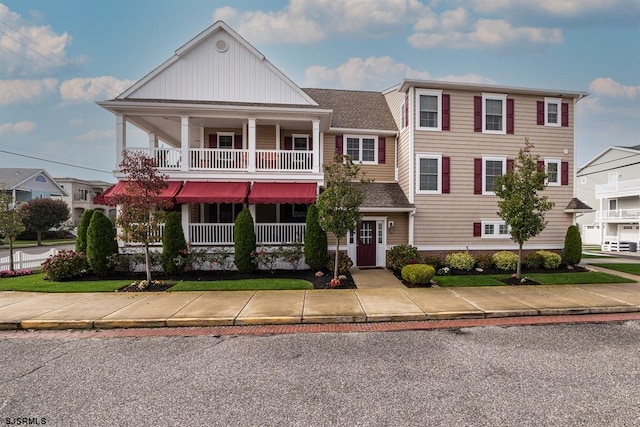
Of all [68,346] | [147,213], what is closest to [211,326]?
[68,346]

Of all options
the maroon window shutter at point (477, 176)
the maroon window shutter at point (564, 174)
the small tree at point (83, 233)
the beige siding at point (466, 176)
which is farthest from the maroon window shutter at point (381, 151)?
the small tree at point (83, 233)

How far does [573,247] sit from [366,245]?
9506 millimetres

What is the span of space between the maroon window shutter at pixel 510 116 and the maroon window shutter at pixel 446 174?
3.40 meters

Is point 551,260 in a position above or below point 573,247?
below

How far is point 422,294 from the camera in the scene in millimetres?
9273

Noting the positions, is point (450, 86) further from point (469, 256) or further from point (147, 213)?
point (147, 213)

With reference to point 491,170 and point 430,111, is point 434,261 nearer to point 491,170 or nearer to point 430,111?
point 491,170

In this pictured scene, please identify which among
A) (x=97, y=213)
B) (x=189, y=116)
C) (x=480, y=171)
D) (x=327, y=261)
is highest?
(x=189, y=116)

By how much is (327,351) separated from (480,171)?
1230cm

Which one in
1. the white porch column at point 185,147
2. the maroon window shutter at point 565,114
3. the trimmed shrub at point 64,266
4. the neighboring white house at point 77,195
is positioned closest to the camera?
the trimmed shrub at point 64,266

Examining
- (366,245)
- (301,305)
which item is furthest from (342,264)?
(301,305)

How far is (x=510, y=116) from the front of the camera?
14.1m

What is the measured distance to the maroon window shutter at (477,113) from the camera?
13.9m

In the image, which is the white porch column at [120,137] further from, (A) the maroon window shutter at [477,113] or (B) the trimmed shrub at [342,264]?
(A) the maroon window shutter at [477,113]
